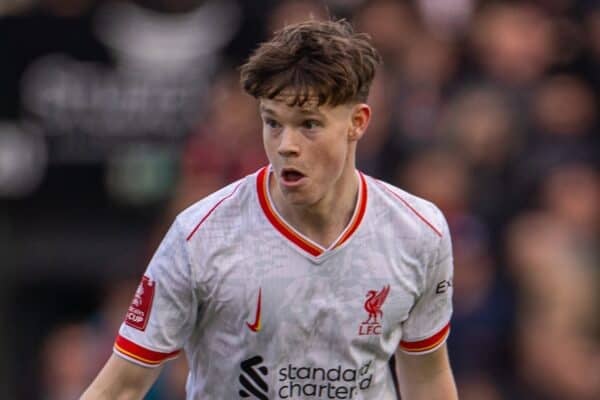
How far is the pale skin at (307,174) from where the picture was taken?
5312 mm

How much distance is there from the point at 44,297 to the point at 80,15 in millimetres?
2001

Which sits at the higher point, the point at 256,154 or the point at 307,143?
the point at 307,143

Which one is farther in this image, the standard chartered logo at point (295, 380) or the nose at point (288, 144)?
the standard chartered logo at point (295, 380)

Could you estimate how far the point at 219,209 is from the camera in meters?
5.52

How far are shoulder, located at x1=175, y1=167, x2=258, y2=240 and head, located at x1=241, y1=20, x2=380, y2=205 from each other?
0.71ft

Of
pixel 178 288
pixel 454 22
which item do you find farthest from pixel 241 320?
pixel 454 22

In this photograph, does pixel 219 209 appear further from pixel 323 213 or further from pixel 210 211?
pixel 323 213

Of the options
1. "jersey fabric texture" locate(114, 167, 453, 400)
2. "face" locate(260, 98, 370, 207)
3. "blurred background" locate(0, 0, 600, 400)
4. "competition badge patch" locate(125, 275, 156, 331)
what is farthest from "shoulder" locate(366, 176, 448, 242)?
"blurred background" locate(0, 0, 600, 400)

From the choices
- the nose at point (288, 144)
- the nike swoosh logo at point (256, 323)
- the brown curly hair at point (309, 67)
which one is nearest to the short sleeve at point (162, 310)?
the nike swoosh logo at point (256, 323)

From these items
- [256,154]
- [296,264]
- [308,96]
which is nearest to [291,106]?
[308,96]

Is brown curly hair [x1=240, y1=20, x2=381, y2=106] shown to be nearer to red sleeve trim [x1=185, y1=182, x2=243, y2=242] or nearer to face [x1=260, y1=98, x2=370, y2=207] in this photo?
face [x1=260, y1=98, x2=370, y2=207]

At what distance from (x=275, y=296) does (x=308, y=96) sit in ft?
2.31

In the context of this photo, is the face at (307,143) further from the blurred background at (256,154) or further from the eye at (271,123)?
the blurred background at (256,154)

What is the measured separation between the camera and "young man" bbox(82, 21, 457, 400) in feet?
17.5
